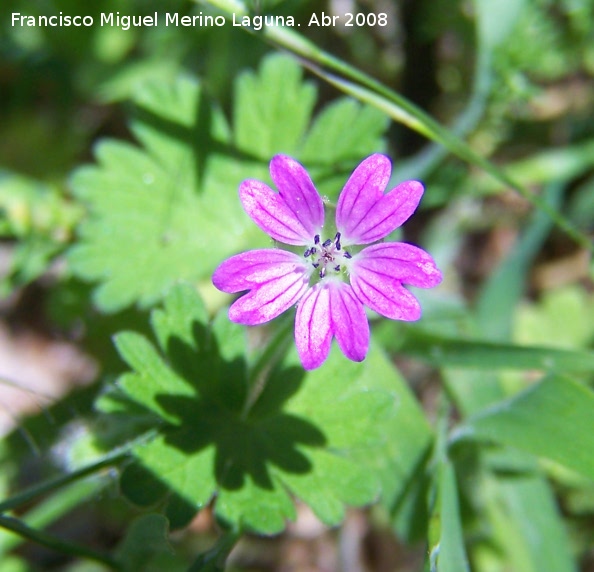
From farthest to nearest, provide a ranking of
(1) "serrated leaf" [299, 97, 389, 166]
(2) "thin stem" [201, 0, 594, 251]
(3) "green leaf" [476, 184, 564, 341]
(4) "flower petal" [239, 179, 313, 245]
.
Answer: (3) "green leaf" [476, 184, 564, 341] → (1) "serrated leaf" [299, 97, 389, 166] → (2) "thin stem" [201, 0, 594, 251] → (4) "flower petal" [239, 179, 313, 245]

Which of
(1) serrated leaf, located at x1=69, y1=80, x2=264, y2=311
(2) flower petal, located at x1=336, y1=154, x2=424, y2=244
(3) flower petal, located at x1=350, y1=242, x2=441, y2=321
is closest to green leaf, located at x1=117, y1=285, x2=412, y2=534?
(3) flower petal, located at x1=350, y1=242, x2=441, y2=321

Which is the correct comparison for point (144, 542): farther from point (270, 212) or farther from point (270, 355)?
point (270, 212)

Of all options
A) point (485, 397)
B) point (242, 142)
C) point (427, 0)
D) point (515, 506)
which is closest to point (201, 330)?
point (242, 142)

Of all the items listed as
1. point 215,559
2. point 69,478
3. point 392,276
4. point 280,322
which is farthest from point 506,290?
point 69,478

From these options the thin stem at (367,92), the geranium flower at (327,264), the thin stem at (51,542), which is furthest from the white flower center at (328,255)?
the thin stem at (51,542)

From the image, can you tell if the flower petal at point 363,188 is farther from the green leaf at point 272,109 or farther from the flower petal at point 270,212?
the green leaf at point 272,109

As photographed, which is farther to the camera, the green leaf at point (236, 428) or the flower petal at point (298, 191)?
the green leaf at point (236, 428)

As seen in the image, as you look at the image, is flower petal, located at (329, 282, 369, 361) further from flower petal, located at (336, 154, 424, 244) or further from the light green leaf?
the light green leaf
